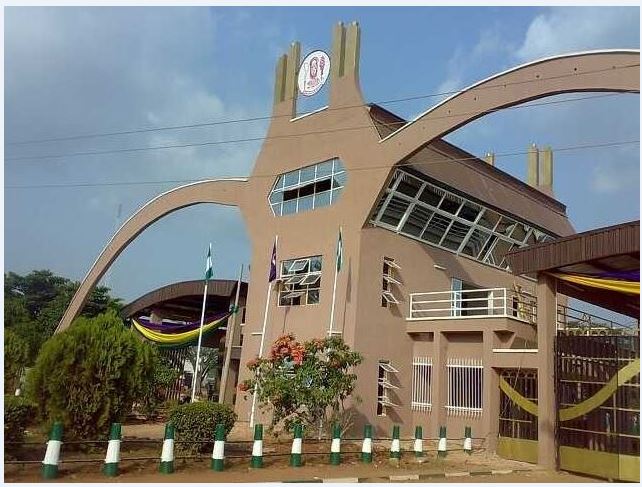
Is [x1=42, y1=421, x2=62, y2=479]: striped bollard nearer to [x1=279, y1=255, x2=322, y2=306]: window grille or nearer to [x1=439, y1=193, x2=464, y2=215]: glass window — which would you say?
[x1=279, y1=255, x2=322, y2=306]: window grille

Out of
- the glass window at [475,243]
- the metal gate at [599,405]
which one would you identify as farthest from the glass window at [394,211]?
the metal gate at [599,405]

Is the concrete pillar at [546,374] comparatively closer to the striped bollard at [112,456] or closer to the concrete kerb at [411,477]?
the concrete kerb at [411,477]

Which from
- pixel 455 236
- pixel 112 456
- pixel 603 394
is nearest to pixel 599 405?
pixel 603 394

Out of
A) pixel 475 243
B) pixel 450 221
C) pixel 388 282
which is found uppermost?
pixel 450 221

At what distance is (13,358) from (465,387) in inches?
471

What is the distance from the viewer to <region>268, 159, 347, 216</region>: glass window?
55.6ft

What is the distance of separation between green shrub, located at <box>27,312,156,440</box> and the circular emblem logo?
10167 mm

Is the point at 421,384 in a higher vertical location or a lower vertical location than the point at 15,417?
higher

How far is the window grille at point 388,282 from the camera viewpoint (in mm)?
16172

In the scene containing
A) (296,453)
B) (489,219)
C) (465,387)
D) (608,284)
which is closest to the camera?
(296,453)

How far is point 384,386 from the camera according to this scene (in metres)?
15.6

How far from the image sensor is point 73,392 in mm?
10016

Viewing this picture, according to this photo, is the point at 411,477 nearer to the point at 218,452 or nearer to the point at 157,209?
the point at 218,452

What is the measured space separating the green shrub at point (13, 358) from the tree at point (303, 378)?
7706 millimetres
